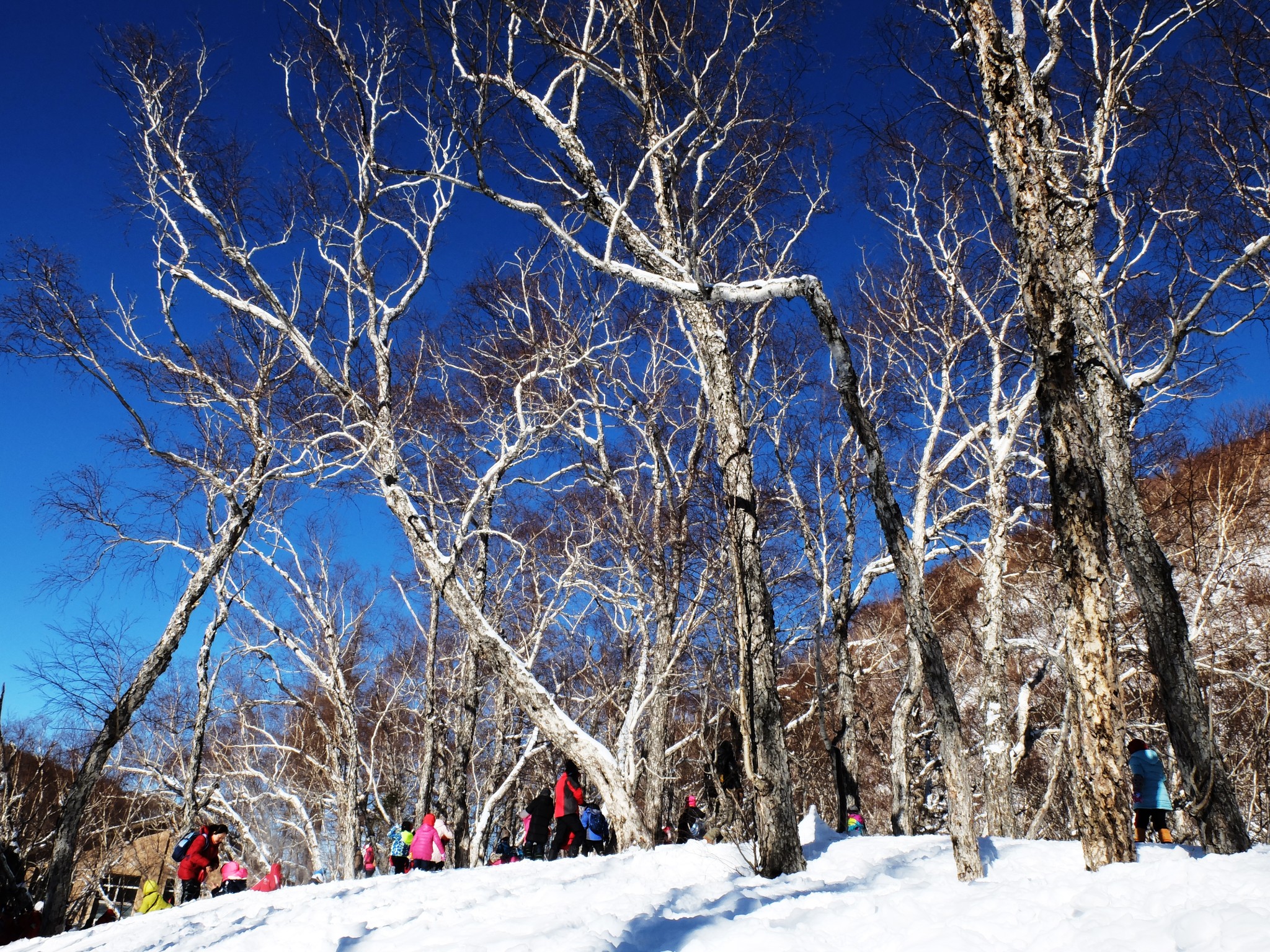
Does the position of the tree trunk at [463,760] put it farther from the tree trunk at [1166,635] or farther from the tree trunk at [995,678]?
the tree trunk at [1166,635]

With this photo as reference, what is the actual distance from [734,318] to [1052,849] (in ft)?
24.7

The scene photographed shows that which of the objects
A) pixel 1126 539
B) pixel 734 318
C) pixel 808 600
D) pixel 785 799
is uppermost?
pixel 734 318

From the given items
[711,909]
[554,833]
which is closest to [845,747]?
[554,833]

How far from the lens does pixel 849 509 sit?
1138 cm

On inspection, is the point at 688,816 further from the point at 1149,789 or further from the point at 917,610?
the point at 917,610

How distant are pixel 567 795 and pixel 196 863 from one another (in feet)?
16.4

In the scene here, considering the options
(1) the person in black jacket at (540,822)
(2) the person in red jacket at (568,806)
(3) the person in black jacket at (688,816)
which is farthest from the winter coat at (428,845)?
(3) the person in black jacket at (688,816)

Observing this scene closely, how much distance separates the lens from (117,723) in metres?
8.41

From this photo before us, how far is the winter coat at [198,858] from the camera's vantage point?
8766mm

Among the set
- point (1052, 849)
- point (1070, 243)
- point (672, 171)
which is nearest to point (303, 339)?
point (672, 171)

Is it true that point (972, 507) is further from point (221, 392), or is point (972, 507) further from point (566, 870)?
point (221, 392)

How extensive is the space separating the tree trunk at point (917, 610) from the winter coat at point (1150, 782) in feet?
15.5

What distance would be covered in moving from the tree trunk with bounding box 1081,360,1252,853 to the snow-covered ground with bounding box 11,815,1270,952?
0.30 m

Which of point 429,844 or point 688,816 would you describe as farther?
point 688,816
